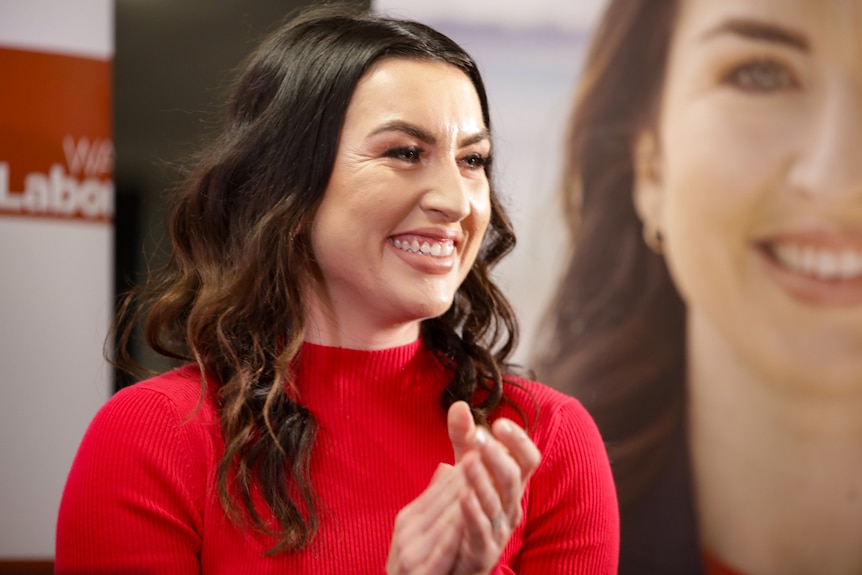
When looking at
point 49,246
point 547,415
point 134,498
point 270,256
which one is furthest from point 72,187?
point 547,415

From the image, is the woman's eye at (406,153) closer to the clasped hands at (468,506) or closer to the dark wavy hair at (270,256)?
the dark wavy hair at (270,256)

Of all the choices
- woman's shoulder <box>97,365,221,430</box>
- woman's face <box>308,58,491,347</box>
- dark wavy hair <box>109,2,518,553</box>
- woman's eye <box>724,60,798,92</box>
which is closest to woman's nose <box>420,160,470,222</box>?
woman's face <box>308,58,491,347</box>

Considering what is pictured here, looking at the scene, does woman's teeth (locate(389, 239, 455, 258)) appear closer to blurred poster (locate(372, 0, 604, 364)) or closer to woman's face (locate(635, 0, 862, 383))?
blurred poster (locate(372, 0, 604, 364))

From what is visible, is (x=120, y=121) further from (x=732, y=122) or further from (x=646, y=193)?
(x=732, y=122)

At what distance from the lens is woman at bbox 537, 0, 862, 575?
2320mm

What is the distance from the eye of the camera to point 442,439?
1368mm

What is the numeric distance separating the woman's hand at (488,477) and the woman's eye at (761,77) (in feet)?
5.22

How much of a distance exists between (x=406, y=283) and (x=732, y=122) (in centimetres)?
136

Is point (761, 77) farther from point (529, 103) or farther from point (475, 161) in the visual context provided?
point (475, 161)

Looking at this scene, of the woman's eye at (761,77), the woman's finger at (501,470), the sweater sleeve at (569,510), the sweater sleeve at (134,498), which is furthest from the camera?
the woman's eye at (761,77)

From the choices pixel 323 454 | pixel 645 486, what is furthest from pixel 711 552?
pixel 323 454

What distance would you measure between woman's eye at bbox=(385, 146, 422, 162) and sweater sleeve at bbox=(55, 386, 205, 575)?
18.8 inches

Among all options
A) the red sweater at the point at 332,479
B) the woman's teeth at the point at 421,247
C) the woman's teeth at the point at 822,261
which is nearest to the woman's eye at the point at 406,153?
the woman's teeth at the point at 421,247

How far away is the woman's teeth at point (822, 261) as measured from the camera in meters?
2.34
